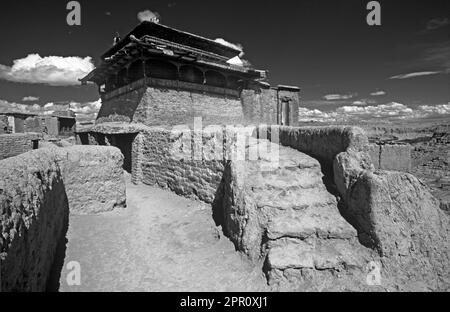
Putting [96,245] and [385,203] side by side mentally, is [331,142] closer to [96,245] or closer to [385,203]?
[385,203]

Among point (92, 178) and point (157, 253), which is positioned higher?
point (92, 178)

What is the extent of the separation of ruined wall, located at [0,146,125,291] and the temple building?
855 cm

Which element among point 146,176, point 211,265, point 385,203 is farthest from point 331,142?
point 146,176

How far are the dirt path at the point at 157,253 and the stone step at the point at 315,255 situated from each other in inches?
22.0

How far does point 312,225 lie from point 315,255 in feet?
2.54

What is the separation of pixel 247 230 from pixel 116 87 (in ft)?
62.2

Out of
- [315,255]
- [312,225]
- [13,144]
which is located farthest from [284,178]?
[13,144]

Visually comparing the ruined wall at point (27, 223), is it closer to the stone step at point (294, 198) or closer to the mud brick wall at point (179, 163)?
the mud brick wall at point (179, 163)

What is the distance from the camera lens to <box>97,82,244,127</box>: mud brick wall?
16953 mm

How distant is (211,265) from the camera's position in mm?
6094

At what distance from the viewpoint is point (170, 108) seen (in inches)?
699

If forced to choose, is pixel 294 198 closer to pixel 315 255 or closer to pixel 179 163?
pixel 315 255

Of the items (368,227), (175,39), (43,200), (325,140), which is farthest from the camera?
(175,39)
